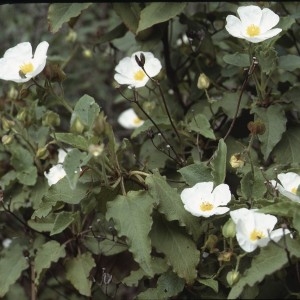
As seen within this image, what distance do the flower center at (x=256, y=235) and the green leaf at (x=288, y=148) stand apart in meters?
0.50

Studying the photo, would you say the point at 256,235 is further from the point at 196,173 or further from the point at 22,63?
the point at 22,63

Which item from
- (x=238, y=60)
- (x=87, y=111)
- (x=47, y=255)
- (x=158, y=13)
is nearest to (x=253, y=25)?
(x=238, y=60)

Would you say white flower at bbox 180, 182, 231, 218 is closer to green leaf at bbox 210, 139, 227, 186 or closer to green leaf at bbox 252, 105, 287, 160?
green leaf at bbox 210, 139, 227, 186

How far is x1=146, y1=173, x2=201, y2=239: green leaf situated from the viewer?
1.55 m

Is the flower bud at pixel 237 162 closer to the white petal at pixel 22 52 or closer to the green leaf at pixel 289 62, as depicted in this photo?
the green leaf at pixel 289 62

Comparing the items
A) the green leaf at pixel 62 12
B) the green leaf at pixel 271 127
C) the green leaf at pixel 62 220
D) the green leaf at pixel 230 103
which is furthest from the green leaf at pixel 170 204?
the green leaf at pixel 62 12

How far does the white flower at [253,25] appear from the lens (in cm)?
173

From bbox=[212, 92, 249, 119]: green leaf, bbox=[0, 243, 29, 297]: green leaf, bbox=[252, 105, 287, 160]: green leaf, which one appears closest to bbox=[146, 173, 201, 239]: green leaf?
bbox=[252, 105, 287, 160]: green leaf

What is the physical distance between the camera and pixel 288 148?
1.92m

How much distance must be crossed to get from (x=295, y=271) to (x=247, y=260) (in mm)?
137

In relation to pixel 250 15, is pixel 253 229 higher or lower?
lower

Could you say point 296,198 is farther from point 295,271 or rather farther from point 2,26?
point 2,26

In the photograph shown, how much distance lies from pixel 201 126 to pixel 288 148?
265 millimetres

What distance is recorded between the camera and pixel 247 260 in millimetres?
1513
